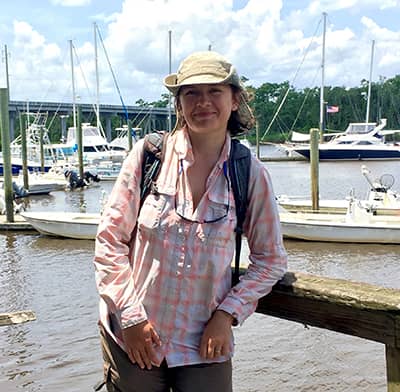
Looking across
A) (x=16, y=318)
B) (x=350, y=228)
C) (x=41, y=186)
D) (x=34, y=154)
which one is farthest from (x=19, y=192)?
(x=16, y=318)

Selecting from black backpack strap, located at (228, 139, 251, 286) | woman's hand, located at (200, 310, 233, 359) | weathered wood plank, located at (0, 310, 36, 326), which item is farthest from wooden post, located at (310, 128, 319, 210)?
woman's hand, located at (200, 310, 233, 359)

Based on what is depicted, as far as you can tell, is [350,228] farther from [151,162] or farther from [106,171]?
[106,171]

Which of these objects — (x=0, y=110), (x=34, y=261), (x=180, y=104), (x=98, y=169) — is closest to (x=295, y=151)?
(x=98, y=169)

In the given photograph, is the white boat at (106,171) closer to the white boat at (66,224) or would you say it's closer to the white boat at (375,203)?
the white boat at (375,203)

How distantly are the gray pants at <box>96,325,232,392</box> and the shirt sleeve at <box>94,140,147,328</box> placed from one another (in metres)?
0.19

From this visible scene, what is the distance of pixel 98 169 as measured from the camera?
1529 inches

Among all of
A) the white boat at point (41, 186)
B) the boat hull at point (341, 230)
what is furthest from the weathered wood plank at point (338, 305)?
the white boat at point (41, 186)

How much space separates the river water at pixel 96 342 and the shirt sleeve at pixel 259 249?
4224 mm

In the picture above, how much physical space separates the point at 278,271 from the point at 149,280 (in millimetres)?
471

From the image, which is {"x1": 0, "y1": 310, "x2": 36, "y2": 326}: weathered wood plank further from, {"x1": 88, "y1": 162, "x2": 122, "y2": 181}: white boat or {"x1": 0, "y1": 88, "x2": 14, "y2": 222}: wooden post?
{"x1": 88, "y1": 162, "x2": 122, "y2": 181}: white boat

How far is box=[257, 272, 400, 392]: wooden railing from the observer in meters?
1.95

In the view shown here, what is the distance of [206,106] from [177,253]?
0.52 meters

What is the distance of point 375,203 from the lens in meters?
15.8

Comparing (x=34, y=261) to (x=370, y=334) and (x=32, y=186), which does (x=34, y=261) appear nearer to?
(x=370, y=334)
